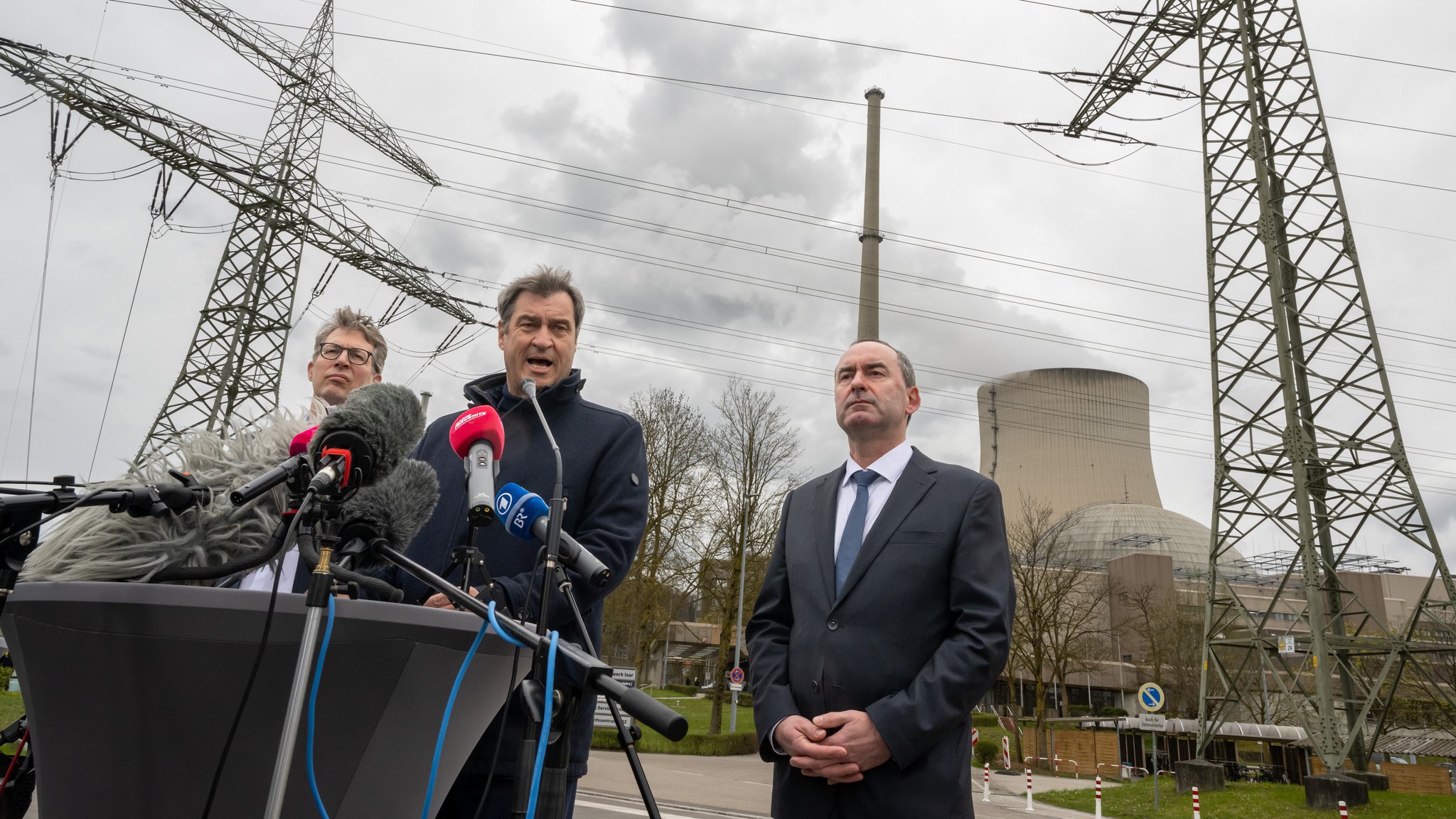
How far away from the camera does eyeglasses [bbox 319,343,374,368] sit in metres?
3.76

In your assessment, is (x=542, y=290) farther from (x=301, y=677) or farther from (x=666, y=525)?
(x=666, y=525)

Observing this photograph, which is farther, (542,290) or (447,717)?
(542,290)

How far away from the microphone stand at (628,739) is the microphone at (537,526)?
0.04 meters

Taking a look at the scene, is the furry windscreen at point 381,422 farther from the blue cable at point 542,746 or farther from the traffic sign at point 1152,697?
the traffic sign at point 1152,697

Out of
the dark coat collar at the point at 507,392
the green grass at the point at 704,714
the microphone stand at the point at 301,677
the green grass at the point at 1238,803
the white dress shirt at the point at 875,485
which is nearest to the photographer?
the microphone stand at the point at 301,677

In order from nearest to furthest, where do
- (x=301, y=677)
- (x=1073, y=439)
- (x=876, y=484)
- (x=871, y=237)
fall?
(x=301, y=677)
(x=876, y=484)
(x=871, y=237)
(x=1073, y=439)

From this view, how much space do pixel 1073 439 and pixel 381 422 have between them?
55474 mm

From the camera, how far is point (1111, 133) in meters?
22.9

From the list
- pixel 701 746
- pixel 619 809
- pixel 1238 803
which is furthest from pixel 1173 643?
pixel 619 809

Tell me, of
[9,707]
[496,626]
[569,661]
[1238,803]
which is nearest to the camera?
[496,626]

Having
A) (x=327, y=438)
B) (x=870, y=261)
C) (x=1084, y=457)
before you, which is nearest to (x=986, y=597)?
(x=327, y=438)

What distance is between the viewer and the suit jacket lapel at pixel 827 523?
293 cm

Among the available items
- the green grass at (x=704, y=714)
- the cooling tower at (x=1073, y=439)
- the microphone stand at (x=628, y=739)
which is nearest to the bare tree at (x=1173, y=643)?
the cooling tower at (x=1073, y=439)

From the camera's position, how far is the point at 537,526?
1881 mm
